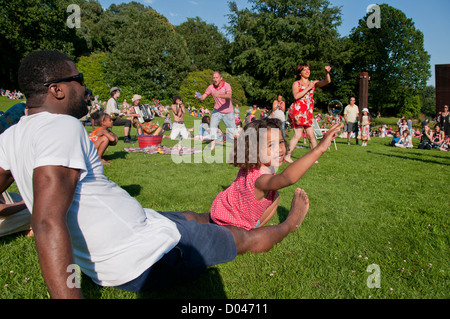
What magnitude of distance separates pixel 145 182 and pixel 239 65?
4345cm

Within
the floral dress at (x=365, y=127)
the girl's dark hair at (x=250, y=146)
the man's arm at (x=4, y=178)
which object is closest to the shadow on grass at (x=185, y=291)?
the man's arm at (x=4, y=178)

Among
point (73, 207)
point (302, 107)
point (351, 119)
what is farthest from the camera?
point (351, 119)

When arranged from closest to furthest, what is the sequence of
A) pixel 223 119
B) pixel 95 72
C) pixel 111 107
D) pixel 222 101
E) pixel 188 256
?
1. pixel 188 256
2. pixel 222 101
3. pixel 223 119
4. pixel 111 107
5. pixel 95 72

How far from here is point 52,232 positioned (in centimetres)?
122

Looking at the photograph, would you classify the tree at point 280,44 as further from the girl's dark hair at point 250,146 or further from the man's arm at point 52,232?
the man's arm at point 52,232

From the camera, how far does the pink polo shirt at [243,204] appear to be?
8.60ft

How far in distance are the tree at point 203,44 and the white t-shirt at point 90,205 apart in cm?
4706

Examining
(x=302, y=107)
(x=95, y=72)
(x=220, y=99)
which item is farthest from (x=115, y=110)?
(x=95, y=72)

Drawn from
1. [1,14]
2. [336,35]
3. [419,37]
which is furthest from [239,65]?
[1,14]

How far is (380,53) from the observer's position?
45094 mm

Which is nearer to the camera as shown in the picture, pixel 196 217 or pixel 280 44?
pixel 196 217

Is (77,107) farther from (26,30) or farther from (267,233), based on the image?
(26,30)

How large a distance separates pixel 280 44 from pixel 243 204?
4565cm

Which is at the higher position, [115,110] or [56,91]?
[115,110]
